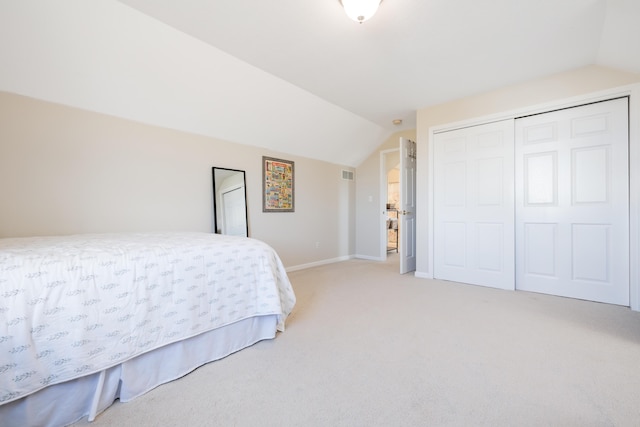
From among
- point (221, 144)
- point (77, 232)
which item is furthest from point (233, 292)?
point (221, 144)

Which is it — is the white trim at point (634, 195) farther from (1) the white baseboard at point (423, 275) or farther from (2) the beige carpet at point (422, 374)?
(1) the white baseboard at point (423, 275)

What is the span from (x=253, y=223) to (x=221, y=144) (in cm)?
113

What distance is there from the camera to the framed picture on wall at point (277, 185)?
398 cm

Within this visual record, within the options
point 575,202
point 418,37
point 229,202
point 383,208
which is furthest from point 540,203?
point 229,202

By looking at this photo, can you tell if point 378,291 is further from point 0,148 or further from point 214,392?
point 0,148

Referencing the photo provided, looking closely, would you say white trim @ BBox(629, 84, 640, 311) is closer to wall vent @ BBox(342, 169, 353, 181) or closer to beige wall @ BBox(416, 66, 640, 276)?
beige wall @ BBox(416, 66, 640, 276)

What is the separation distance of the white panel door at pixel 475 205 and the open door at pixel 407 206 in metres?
0.46

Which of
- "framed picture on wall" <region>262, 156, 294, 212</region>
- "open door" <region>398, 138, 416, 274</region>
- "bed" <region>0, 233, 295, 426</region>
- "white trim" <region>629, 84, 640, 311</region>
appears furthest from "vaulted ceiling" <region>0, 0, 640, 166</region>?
"bed" <region>0, 233, 295, 426</region>

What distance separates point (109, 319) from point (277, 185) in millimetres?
3032

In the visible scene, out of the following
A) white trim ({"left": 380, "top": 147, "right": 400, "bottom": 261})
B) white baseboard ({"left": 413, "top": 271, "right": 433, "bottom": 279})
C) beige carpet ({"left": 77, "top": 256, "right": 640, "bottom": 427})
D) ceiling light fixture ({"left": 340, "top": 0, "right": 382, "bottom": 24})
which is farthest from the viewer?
white trim ({"left": 380, "top": 147, "right": 400, "bottom": 261})

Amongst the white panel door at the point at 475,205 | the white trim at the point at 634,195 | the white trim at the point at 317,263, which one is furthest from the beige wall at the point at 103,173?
the white trim at the point at 634,195

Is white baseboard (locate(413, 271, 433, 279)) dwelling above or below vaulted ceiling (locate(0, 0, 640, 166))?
below

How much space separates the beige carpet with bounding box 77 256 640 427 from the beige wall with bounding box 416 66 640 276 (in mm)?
1565

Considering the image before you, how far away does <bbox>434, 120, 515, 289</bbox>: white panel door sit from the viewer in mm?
3232
